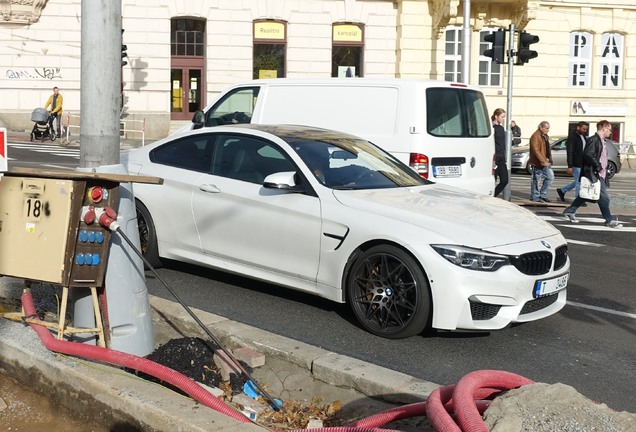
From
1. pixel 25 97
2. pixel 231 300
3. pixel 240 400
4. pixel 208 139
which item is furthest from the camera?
pixel 25 97

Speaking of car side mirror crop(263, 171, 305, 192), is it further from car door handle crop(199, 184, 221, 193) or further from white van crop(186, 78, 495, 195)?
white van crop(186, 78, 495, 195)

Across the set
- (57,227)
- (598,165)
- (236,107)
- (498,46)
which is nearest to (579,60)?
(498,46)

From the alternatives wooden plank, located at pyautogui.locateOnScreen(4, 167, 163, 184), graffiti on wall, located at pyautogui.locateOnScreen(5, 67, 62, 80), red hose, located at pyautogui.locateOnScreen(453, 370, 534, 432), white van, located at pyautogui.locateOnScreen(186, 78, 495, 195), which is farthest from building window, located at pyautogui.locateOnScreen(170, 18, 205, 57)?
red hose, located at pyautogui.locateOnScreen(453, 370, 534, 432)

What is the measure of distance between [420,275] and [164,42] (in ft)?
92.6

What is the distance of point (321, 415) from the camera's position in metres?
5.27

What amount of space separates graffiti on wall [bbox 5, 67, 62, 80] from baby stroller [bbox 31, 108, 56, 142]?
2667 mm

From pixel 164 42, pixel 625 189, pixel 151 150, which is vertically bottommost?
pixel 625 189

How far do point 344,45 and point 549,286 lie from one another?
95.1 ft

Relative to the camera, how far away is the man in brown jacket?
17734 millimetres

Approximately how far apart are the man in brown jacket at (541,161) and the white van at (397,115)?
5019 millimetres

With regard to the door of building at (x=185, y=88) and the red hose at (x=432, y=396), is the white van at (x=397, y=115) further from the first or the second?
the door of building at (x=185, y=88)

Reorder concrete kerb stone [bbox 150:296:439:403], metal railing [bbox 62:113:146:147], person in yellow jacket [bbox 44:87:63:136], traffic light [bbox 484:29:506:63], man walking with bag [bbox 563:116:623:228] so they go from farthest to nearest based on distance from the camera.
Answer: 1. metal railing [bbox 62:113:146:147]
2. person in yellow jacket [bbox 44:87:63:136]
3. traffic light [bbox 484:29:506:63]
4. man walking with bag [bbox 563:116:623:228]
5. concrete kerb stone [bbox 150:296:439:403]

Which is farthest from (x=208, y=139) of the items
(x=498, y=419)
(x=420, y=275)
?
(x=498, y=419)

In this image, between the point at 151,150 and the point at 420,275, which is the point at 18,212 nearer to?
the point at 420,275
